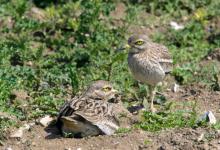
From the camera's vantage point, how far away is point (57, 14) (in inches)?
620

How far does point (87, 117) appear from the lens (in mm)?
10758

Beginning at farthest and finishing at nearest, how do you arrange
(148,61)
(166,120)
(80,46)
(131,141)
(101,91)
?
(80,46)
(148,61)
(101,91)
(166,120)
(131,141)

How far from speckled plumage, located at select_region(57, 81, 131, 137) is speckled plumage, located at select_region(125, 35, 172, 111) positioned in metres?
1.23

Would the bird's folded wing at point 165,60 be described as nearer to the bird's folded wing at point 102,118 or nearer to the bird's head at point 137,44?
the bird's head at point 137,44

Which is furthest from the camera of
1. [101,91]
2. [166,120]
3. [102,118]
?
[101,91]

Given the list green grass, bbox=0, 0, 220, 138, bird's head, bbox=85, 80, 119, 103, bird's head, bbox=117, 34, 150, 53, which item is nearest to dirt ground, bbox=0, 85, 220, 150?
green grass, bbox=0, 0, 220, 138

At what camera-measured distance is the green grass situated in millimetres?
12728

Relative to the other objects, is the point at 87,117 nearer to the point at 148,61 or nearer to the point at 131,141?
the point at 131,141

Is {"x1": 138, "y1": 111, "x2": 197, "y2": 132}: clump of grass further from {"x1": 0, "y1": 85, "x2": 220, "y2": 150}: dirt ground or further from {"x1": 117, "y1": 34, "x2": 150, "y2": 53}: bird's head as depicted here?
{"x1": 117, "y1": 34, "x2": 150, "y2": 53}: bird's head

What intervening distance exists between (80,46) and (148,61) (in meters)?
2.78

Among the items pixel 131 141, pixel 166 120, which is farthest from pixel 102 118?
pixel 166 120

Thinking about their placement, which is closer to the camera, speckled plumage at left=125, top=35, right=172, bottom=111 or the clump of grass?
the clump of grass

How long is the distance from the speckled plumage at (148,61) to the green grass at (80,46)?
36 centimetres

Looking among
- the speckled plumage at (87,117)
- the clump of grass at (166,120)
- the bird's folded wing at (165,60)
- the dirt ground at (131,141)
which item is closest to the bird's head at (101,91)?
the speckled plumage at (87,117)
